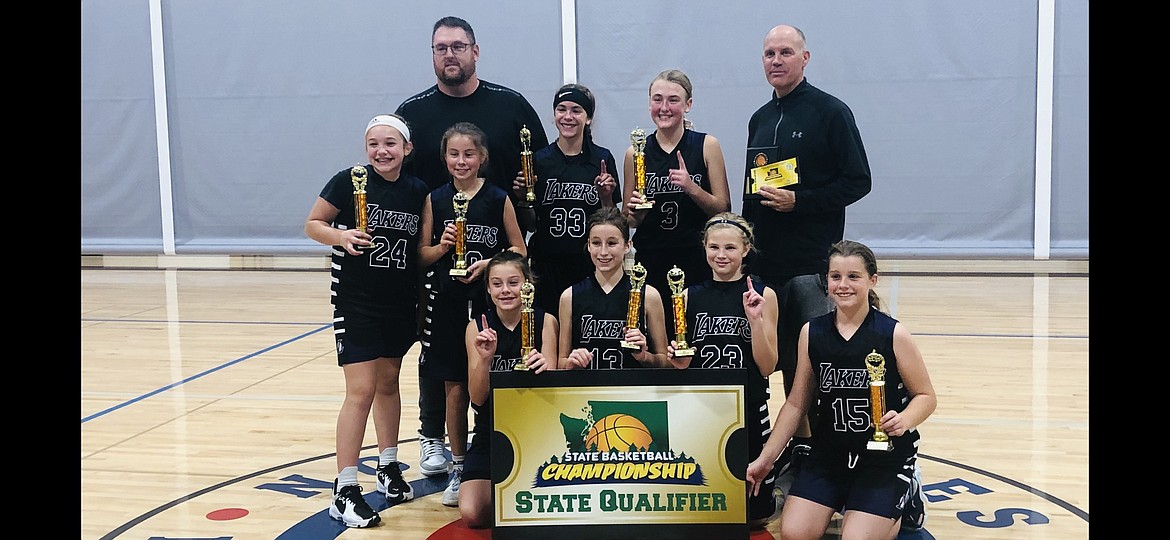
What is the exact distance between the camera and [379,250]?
3.85 m

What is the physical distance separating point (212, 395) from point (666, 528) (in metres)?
3.55

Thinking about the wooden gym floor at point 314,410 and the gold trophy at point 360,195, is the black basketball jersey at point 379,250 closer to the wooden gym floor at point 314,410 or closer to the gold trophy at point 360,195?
the gold trophy at point 360,195

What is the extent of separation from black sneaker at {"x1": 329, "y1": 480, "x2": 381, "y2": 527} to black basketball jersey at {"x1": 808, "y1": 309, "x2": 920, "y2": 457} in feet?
5.59

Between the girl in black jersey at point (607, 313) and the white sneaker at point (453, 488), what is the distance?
76 cm

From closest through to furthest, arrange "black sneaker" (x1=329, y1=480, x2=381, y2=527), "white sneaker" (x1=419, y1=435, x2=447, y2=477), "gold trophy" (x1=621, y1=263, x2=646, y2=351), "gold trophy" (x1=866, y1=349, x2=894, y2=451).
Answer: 1. "gold trophy" (x1=866, y1=349, x2=894, y2=451)
2. "gold trophy" (x1=621, y1=263, x2=646, y2=351)
3. "black sneaker" (x1=329, y1=480, x2=381, y2=527)
4. "white sneaker" (x1=419, y1=435, x2=447, y2=477)

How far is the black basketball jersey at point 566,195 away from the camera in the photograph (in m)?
4.04

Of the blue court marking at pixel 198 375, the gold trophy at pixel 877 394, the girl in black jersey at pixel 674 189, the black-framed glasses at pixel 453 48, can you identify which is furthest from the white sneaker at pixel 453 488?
the blue court marking at pixel 198 375

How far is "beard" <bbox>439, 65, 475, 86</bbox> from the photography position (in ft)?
14.1

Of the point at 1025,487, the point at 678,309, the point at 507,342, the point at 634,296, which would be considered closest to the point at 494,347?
the point at 507,342

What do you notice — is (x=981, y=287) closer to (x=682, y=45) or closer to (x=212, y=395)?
(x=682, y=45)

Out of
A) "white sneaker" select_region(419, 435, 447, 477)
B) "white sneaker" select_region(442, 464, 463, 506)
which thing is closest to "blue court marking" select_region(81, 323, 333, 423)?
"white sneaker" select_region(419, 435, 447, 477)

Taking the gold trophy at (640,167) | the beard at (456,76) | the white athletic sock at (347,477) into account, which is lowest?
the white athletic sock at (347,477)

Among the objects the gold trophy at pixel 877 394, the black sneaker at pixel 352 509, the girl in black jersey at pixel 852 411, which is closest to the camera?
the gold trophy at pixel 877 394

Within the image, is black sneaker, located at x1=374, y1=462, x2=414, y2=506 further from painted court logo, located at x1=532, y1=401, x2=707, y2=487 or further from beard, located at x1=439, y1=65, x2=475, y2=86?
beard, located at x1=439, y1=65, x2=475, y2=86
